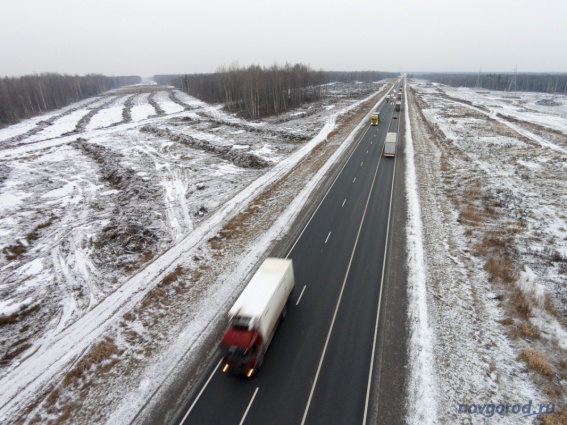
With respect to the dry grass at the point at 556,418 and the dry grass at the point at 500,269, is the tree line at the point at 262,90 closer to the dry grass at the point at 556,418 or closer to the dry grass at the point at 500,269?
the dry grass at the point at 500,269

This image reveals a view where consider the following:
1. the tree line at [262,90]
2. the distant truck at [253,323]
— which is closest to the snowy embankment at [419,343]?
the distant truck at [253,323]

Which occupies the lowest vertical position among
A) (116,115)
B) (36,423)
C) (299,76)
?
(36,423)

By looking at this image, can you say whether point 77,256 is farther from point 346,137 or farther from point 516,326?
point 346,137

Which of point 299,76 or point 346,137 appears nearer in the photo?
point 346,137

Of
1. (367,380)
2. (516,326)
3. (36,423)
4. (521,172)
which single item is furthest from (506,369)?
(521,172)

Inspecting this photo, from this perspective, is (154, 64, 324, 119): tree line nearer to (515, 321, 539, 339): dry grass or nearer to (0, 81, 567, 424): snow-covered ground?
(0, 81, 567, 424): snow-covered ground

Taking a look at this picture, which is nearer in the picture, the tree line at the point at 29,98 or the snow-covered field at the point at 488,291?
the snow-covered field at the point at 488,291

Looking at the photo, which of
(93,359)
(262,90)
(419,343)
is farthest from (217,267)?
(262,90)
